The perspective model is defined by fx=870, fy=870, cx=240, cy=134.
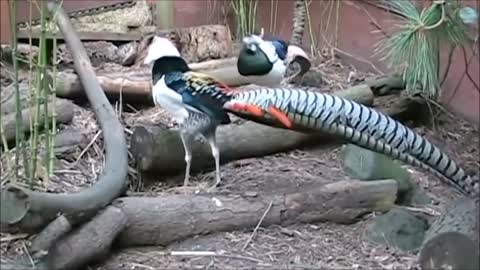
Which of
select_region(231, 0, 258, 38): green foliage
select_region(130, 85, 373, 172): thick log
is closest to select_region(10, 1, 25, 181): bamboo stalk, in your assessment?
select_region(130, 85, 373, 172): thick log

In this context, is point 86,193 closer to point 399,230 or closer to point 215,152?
point 215,152

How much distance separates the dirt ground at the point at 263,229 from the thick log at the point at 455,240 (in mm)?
120

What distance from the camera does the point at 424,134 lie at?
3.94 m

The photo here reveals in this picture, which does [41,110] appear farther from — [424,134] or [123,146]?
[424,134]

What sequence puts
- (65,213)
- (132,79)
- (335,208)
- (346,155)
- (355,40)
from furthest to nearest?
(355,40) → (132,79) → (346,155) → (335,208) → (65,213)

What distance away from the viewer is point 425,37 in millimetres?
3469

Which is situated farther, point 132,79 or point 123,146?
point 132,79

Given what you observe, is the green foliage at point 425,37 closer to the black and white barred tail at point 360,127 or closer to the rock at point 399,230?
the black and white barred tail at point 360,127

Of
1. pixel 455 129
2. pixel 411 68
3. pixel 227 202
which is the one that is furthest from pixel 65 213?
pixel 455 129

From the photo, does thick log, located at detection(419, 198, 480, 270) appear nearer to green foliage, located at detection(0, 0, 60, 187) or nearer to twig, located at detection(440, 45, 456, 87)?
twig, located at detection(440, 45, 456, 87)

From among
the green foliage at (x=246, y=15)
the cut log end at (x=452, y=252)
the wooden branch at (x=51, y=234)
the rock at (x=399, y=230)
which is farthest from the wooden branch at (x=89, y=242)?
the green foliage at (x=246, y=15)

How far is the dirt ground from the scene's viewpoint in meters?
2.88

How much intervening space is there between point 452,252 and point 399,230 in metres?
0.41

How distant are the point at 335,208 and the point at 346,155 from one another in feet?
1.42
